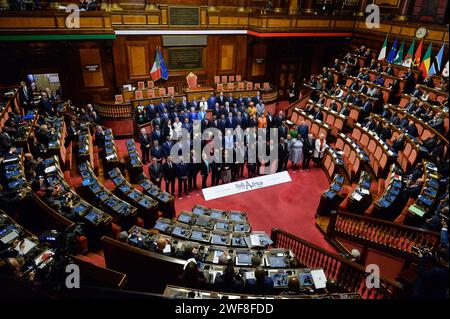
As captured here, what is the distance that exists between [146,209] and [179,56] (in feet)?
31.5

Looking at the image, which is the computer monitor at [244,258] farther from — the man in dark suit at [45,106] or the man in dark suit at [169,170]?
the man in dark suit at [45,106]

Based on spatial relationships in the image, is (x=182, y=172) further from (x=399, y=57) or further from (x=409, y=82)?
(x=399, y=57)

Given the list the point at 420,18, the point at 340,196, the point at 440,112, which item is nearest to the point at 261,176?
the point at 340,196

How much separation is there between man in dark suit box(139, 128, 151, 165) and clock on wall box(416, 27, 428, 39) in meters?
9.83

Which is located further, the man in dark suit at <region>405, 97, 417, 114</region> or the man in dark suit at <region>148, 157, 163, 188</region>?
the man in dark suit at <region>405, 97, 417, 114</region>

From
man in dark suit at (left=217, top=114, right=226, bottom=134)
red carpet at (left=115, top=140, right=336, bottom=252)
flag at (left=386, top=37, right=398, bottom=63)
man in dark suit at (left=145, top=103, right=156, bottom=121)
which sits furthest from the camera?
man in dark suit at (left=145, top=103, right=156, bottom=121)

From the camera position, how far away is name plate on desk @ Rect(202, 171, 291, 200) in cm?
827

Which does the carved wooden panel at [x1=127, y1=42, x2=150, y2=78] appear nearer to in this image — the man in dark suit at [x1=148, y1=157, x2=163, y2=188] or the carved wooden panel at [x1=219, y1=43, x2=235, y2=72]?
the carved wooden panel at [x1=219, y1=43, x2=235, y2=72]

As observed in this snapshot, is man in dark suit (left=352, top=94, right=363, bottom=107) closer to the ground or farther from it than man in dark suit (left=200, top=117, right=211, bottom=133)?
farther from it

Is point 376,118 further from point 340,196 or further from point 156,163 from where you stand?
point 156,163

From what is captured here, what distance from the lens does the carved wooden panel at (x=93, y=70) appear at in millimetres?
12039

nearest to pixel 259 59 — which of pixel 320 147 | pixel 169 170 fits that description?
pixel 320 147

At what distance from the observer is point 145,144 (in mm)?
9742

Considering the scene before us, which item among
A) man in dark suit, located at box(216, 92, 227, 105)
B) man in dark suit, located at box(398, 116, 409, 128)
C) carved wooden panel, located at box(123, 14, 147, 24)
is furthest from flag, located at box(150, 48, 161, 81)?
man in dark suit, located at box(398, 116, 409, 128)
